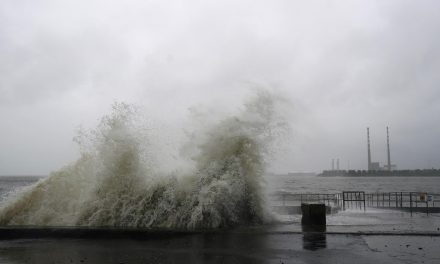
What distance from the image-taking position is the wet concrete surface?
9883mm

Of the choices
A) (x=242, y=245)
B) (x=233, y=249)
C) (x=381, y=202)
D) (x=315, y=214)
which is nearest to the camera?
(x=233, y=249)

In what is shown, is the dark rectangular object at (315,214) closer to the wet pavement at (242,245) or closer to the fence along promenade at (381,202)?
the wet pavement at (242,245)

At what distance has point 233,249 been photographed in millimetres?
11156

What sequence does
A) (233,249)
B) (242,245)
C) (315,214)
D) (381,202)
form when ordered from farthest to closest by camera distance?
(381,202) → (315,214) → (242,245) → (233,249)

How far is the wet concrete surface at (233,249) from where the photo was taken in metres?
9.88

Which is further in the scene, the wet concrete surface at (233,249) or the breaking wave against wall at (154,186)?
the breaking wave against wall at (154,186)

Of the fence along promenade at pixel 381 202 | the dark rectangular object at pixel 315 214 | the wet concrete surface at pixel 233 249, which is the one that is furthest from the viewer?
the fence along promenade at pixel 381 202

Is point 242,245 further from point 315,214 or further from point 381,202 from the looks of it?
point 381,202

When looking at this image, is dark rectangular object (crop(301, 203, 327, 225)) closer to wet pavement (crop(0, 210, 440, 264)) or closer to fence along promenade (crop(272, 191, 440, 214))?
wet pavement (crop(0, 210, 440, 264))

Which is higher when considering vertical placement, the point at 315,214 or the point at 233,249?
the point at 315,214

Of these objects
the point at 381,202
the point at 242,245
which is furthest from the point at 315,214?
the point at 381,202

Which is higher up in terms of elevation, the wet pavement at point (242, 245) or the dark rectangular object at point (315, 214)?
the dark rectangular object at point (315, 214)

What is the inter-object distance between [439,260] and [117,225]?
11.7 m

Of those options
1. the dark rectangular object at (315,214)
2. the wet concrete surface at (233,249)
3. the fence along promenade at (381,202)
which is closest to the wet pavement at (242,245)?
the wet concrete surface at (233,249)
